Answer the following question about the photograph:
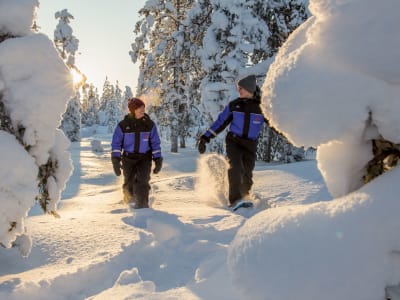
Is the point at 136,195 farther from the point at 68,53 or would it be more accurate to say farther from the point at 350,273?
the point at 68,53

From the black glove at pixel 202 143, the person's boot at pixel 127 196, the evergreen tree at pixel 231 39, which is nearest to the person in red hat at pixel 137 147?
the person's boot at pixel 127 196

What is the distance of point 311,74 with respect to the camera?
171 cm

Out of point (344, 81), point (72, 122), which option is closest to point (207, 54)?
point (344, 81)

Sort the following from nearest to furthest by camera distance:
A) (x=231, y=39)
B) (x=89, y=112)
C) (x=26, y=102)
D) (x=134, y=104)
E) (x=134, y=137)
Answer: (x=26, y=102) → (x=134, y=104) → (x=134, y=137) → (x=231, y=39) → (x=89, y=112)

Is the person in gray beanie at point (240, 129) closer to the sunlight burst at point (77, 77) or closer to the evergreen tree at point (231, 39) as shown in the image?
the sunlight burst at point (77, 77)

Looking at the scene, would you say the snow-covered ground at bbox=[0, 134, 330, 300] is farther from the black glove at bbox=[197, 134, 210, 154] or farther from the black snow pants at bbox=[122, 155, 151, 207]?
the black snow pants at bbox=[122, 155, 151, 207]

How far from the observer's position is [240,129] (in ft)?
22.1

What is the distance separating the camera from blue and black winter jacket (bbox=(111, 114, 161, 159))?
7.08 m

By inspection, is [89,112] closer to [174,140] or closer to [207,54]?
[174,140]

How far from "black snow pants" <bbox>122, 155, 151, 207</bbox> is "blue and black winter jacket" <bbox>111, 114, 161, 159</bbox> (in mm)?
124

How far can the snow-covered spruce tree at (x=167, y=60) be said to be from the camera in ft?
74.4

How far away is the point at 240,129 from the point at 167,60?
1725cm

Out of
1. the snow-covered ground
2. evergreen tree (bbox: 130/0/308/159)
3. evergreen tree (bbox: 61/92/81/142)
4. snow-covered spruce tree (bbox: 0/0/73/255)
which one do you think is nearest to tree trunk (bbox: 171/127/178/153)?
evergreen tree (bbox: 130/0/308/159)

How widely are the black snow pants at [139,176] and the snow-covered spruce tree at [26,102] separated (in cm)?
352
